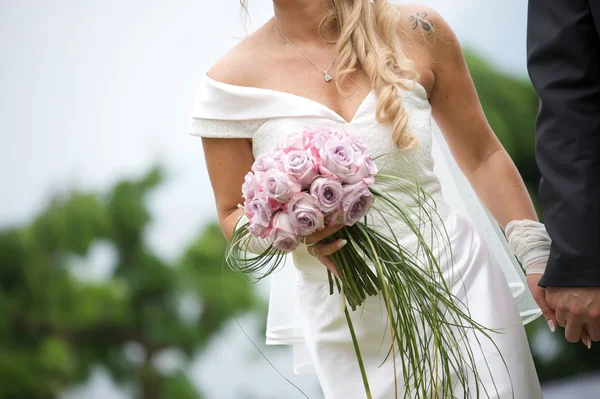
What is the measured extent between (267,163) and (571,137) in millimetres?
666

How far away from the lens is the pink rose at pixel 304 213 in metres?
1.79

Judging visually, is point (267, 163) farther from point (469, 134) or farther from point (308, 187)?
point (469, 134)

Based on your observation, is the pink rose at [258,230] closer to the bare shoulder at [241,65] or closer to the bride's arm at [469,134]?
the bare shoulder at [241,65]

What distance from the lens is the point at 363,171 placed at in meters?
1.84

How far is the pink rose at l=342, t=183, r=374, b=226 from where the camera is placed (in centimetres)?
180

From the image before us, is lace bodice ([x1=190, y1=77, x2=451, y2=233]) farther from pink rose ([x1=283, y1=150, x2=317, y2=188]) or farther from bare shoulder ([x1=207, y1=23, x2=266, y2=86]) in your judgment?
pink rose ([x1=283, y1=150, x2=317, y2=188])

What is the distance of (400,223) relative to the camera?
228cm

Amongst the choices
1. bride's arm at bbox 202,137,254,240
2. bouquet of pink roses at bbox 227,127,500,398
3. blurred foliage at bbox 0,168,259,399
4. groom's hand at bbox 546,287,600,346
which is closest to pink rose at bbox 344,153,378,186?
bouquet of pink roses at bbox 227,127,500,398

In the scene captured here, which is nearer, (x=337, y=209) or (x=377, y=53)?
(x=337, y=209)

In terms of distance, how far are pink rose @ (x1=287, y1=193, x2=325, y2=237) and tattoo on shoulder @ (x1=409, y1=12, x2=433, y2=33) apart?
895 millimetres

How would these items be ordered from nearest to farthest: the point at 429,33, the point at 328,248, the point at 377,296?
the point at 328,248, the point at 377,296, the point at 429,33

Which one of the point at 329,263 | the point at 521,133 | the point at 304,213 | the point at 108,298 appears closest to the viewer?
the point at 304,213

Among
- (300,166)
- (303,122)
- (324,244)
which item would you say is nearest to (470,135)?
(303,122)

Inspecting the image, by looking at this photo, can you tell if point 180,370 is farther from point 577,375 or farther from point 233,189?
point 233,189
